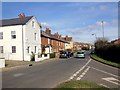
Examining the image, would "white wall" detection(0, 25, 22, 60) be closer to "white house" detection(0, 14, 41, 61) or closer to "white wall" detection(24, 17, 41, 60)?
"white house" detection(0, 14, 41, 61)

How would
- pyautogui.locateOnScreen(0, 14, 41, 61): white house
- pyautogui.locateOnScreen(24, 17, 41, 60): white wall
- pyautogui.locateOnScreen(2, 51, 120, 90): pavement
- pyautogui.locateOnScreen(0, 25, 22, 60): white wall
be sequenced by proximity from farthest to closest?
pyautogui.locateOnScreen(24, 17, 41, 60): white wall, pyautogui.locateOnScreen(0, 25, 22, 60): white wall, pyautogui.locateOnScreen(0, 14, 41, 61): white house, pyautogui.locateOnScreen(2, 51, 120, 90): pavement

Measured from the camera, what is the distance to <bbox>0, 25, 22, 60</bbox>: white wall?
39.0m

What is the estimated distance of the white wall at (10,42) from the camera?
3900 centimetres

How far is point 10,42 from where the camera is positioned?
132 ft

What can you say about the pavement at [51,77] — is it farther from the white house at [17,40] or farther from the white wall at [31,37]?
the white wall at [31,37]

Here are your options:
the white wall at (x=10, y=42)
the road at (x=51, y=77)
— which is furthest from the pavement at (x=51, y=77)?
the white wall at (x=10, y=42)

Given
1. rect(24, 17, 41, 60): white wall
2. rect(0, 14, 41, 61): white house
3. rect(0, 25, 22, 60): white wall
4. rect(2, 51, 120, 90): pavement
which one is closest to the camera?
rect(2, 51, 120, 90): pavement

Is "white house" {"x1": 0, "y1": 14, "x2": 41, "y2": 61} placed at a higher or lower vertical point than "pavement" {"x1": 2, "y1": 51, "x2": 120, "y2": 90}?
higher

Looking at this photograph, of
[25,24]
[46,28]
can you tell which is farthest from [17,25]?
[46,28]

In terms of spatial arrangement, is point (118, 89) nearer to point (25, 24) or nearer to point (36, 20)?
point (25, 24)

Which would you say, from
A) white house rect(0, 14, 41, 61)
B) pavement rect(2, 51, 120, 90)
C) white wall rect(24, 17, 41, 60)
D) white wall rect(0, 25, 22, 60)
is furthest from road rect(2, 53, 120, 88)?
white wall rect(24, 17, 41, 60)

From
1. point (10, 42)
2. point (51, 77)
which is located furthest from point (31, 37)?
point (51, 77)

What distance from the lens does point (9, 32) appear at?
40031mm

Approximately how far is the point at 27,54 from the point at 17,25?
17.1ft
